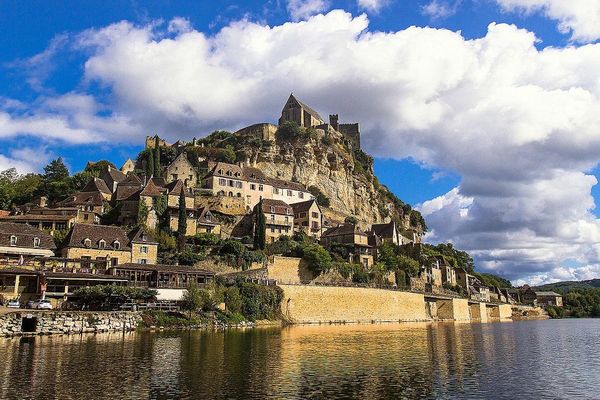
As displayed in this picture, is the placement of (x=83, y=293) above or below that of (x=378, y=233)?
below

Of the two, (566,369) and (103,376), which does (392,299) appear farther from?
(103,376)

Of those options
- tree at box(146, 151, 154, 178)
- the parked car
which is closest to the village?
the parked car

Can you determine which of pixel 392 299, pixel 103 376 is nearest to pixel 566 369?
pixel 103 376

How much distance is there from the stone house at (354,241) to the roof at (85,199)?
37.2m

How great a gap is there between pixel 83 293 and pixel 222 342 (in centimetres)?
1797

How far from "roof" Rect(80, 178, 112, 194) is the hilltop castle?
95.2 ft

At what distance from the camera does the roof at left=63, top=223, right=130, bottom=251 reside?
206ft

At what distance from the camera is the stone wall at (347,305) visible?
6706 cm

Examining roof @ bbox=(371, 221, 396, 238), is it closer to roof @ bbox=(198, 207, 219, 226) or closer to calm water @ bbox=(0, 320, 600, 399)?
roof @ bbox=(198, 207, 219, 226)

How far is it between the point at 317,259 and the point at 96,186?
35.7m

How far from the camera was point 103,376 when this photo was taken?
84.6ft

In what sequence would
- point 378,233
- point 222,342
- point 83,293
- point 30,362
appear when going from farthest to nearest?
1. point 378,233
2. point 83,293
3. point 222,342
4. point 30,362

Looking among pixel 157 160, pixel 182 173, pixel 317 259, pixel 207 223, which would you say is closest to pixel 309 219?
pixel 317 259

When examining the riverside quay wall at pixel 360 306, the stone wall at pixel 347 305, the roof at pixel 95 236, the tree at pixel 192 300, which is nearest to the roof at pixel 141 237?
the roof at pixel 95 236
